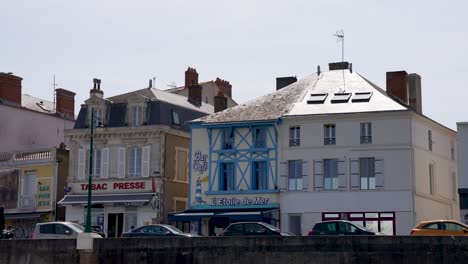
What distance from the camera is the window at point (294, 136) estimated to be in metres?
45.5

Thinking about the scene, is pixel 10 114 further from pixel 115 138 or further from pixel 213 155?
pixel 213 155

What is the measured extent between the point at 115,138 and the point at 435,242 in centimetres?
2312

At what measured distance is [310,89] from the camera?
4819 centimetres

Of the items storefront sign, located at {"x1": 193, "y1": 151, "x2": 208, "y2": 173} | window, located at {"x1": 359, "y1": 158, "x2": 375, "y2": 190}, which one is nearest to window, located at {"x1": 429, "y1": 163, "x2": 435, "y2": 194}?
window, located at {"x1": 359, "y1": 158, "x2": 375, "y2": 190}

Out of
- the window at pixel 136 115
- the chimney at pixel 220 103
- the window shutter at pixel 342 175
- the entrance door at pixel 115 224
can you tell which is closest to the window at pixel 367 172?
the window shutter at pixel 342 175

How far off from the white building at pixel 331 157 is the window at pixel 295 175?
5cm

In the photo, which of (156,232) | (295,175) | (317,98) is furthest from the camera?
(317,98)

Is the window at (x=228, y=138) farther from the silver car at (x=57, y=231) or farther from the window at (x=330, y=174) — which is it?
the silver car at (x=57, y=231)

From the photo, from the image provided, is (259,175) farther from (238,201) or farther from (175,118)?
(175,118)

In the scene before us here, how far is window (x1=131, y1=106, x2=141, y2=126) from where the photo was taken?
50.8m

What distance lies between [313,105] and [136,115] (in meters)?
10.2

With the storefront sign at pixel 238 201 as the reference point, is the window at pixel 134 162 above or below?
above

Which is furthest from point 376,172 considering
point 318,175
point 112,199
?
point 112,199

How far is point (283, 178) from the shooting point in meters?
45.3
